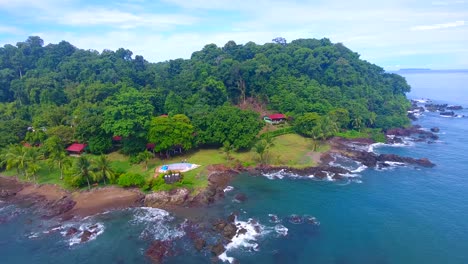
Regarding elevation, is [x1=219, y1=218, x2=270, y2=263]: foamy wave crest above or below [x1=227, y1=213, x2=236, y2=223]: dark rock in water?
below

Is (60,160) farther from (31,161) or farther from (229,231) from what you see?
(229,231)

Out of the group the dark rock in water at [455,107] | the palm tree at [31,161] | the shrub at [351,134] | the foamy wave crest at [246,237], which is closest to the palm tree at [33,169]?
the palm tree at [31,161]

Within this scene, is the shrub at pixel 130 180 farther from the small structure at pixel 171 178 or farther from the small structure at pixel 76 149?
the small structure at pixel 76 149

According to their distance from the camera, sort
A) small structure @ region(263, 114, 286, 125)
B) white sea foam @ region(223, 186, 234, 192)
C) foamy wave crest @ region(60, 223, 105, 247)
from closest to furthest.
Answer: foamy wave crest @ region(60, 223, 105, 247) < white sea foam @ region(223, 186, 234, 192) < small structure @ region(263, 114, 286, 125)

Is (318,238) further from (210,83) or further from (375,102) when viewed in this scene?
(375,102)

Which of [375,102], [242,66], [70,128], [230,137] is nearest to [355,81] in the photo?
[375,102]

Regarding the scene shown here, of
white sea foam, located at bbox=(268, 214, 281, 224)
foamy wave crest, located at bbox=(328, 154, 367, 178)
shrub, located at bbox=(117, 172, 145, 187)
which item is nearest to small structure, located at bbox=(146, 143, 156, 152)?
shrub, located at bbox=(117, 172, 145, 187)

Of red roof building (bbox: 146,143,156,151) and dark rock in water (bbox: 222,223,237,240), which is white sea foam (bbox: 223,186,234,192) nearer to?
dark rock in water (bbox: 222,223,237,240)
